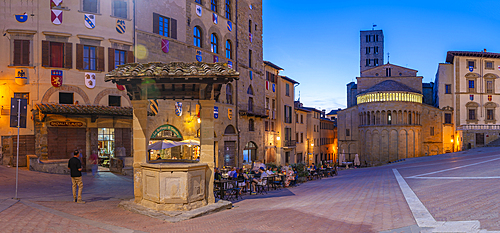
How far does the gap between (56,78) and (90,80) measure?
1.97 m

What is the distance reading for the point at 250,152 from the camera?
122 ft

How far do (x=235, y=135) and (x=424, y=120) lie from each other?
147 feet

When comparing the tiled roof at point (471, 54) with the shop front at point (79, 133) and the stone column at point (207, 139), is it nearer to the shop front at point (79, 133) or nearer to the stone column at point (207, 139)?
the shop front at point (79, 133)

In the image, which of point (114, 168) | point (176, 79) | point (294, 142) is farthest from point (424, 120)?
point (176, 79)

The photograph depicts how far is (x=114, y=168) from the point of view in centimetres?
2170

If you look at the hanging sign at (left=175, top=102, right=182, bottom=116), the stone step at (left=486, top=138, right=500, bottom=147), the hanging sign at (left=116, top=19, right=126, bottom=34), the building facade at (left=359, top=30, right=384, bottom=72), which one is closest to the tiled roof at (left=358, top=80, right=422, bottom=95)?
the stone step at (left=486, top=138, right=500, bottom=147)

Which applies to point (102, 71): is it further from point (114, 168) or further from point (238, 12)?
point (238, 12)

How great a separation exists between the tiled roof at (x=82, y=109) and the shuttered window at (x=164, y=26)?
7129 millimetres

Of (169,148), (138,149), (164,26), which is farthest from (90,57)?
(138,149)

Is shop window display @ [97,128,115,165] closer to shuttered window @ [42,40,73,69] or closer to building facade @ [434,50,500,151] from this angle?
shuttered window @ [42,40,73,69]

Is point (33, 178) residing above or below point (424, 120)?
below

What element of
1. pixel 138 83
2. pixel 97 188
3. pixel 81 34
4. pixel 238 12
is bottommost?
pixel 97 188

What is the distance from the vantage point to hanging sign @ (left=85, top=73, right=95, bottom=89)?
71.6 feet

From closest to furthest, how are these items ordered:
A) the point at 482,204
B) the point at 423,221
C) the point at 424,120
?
1. the point at 423,221
2. the point at 482,204
3. the point at 424,120
